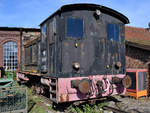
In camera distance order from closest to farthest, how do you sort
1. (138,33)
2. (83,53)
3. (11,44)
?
1. (83,53)
2. (11,44)
3. (138,33)

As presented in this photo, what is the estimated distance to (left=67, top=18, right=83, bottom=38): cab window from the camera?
576cm

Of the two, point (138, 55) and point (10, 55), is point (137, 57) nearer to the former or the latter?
point (138, 55)

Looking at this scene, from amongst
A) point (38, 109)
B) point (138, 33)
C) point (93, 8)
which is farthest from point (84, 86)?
point (138, 33)

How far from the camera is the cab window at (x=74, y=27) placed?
5.76 meters

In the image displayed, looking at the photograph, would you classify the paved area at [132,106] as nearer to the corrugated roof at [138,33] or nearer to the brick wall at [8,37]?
the corrugated roof at [138,33]

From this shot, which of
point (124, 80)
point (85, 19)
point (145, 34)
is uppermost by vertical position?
point (145, 34)

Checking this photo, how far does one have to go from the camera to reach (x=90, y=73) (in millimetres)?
6078

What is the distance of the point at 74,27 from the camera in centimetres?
586

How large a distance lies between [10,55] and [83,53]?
1524cm

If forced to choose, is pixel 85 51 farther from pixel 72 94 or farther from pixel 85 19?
pixel 72 94

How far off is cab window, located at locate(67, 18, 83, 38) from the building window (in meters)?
15.1

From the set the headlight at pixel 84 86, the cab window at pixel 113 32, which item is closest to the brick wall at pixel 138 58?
the cab window at pixel 113 32

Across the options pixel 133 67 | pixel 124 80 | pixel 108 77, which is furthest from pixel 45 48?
pixel 133 67

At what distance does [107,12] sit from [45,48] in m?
3.12
